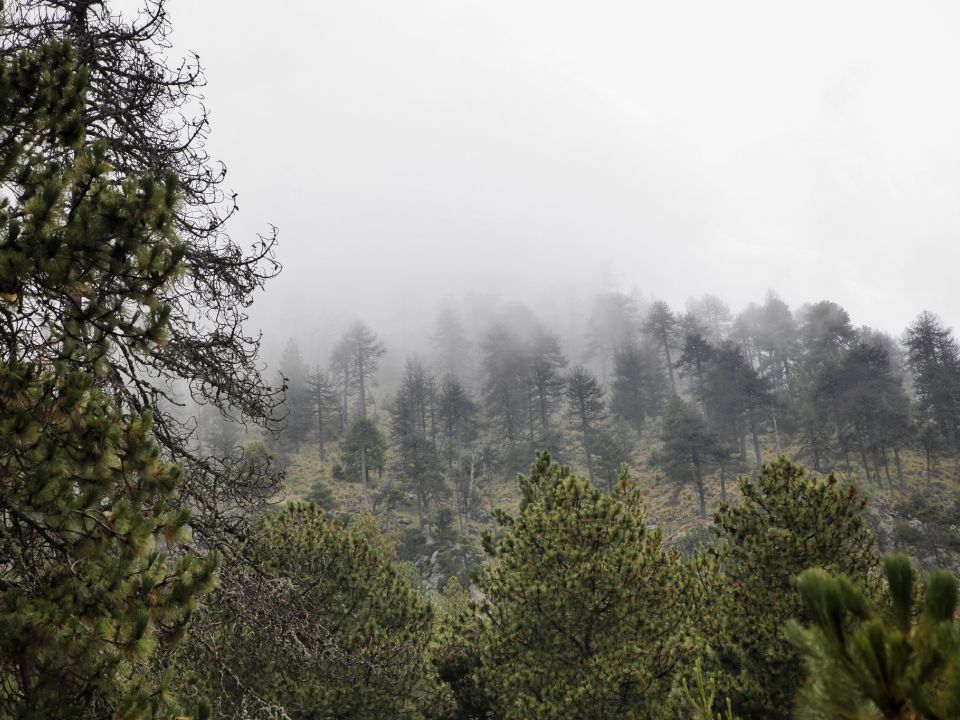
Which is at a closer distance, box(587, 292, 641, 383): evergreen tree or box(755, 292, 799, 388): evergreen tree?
box(755, 292, 799, 388): evergreen tree

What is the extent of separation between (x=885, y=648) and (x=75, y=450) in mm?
3543

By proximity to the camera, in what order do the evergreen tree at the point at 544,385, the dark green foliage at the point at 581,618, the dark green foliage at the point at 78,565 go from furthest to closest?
1. the evergreen tree at the point at 544,385
2. the dark green foliage at the point at 581,618
3. the dark green foliage at the point at 78,565

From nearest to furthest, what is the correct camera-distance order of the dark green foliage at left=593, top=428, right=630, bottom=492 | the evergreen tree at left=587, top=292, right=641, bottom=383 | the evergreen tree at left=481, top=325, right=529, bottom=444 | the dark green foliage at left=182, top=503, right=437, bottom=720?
the dark green foliage at left=182, top=503, right=437, bottom=720, the dark green foliage at left=593, top=428, right=630, bottom=492, the evergreen tree at left=481, top=325, right=529, bottom=444, the evergreen tree at left=587, top=292, right=641, bottom=383

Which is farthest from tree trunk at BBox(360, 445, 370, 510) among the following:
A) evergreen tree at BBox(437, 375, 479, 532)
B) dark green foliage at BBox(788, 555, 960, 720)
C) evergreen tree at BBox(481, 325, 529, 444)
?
dark green foliage at BBox(788, 555, 960, 720)

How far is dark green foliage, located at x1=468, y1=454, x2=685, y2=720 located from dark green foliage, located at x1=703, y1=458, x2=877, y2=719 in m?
0.85

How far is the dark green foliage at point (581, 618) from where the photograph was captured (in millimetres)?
7746

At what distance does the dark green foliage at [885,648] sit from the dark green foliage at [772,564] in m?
6.56

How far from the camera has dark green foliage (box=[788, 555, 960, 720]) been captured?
131 centimetres

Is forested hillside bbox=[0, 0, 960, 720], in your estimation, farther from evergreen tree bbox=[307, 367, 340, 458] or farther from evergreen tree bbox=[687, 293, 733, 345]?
evergreen tree bbox=[687, 293, 733, 345]

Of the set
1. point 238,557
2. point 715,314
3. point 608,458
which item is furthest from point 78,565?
point 715,314

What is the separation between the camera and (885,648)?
1.34 metres

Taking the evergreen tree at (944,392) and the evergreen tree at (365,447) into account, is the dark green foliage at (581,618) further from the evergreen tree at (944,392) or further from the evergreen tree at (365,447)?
the evergreen tree at (944,392)

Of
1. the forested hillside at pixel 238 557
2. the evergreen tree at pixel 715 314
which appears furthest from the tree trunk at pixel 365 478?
the evergreen tree at pixel 715 314

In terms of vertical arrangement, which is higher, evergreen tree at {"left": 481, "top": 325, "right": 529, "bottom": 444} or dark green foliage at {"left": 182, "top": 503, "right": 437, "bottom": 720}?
evergreen tree at {"left": 481, "top": 325, "right": 529, "bottom": 444}
